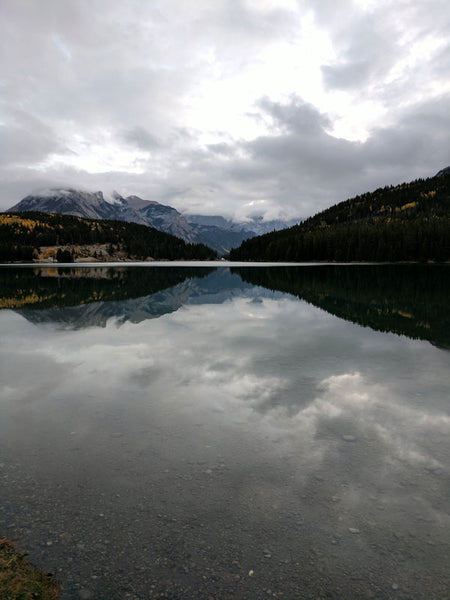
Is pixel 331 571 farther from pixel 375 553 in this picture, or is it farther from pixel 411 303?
pixel 411 303

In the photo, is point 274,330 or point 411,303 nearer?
point 274,330

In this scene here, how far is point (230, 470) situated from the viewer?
27.3 ft

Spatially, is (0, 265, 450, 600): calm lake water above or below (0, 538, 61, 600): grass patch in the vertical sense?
below

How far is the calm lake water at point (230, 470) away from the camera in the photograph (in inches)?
219

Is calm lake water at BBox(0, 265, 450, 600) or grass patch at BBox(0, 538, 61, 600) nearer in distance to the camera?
grass patch at BBox(0, 538, 61, 600)

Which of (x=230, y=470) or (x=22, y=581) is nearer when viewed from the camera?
(x=22, y=581)

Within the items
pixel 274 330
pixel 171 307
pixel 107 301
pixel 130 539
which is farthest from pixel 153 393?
pixel 107 301

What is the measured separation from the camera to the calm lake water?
219 inches

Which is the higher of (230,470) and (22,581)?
(22,581)

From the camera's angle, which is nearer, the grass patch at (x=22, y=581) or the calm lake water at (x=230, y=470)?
the grass patch at (x=22, y=581)

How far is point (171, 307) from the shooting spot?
126 ft

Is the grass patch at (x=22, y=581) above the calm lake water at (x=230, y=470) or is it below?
above

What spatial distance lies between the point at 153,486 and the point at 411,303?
36.3 m

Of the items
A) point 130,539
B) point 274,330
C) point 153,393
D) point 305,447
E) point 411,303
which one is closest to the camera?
point 130,539
